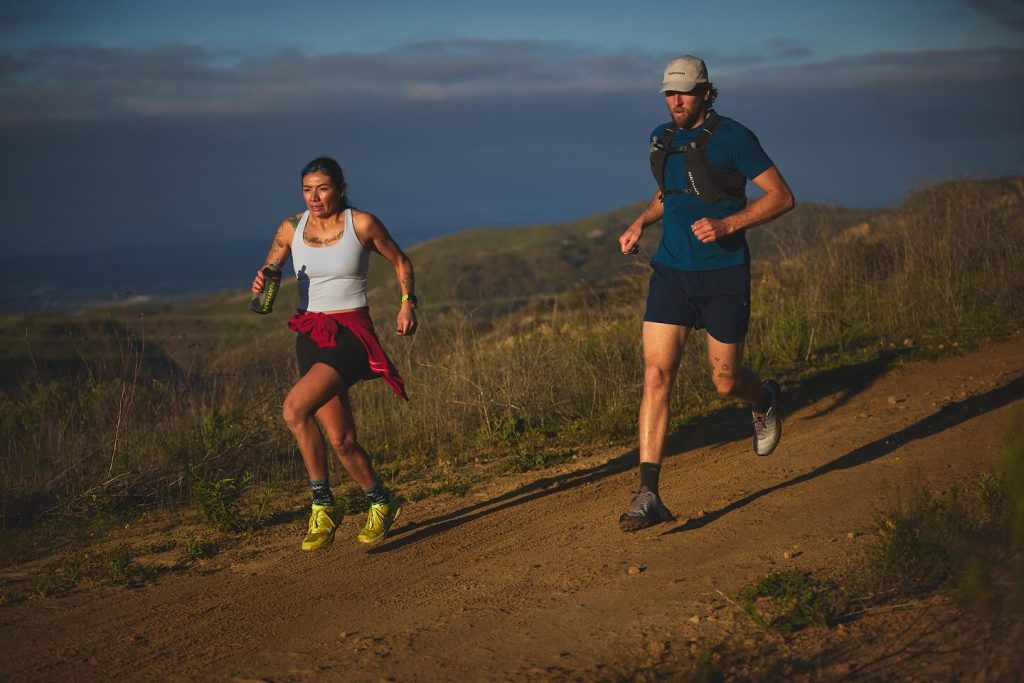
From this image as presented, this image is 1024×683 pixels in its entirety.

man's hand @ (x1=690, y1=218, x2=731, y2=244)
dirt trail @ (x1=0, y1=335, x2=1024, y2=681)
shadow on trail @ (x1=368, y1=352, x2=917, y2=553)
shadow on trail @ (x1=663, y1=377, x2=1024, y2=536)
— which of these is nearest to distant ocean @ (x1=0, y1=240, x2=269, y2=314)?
shadow on trail @ (x1=368, y1=352, x2=917, y2=553)

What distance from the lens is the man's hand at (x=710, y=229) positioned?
5895 mm

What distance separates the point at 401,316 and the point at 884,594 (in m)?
2.99

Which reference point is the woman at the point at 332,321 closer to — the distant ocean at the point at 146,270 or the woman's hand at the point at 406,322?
the woman's hand at the point at 406,322

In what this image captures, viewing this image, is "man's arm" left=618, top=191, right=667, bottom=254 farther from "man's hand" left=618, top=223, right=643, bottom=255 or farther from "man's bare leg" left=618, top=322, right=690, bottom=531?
"man's bare leg" left=618, top=322, right=690, bottom=531

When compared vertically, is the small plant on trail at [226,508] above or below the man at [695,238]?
below

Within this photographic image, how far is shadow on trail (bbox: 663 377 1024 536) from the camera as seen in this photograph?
21.5ft

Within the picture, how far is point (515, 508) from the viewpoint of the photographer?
23.8 feet

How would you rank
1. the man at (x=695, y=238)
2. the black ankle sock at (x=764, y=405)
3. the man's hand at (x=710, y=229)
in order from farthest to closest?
the black ankle sock at (x=764, y=405) < the man at (x=695, y=238) < the man's hand at (x=710, y=229)

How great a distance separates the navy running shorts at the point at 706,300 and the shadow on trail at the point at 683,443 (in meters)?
1.86

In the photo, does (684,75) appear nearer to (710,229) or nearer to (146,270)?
(710,229)

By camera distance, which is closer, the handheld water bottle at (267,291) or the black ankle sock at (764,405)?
the handheld water bottle at (267,291)

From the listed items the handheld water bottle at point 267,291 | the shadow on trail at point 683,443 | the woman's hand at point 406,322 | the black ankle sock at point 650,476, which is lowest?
the shadow on trail at point 683,443

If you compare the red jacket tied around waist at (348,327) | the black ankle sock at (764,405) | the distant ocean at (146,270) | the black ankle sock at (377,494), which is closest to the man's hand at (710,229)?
the black ankle sock at (764,405)

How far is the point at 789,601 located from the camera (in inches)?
189
